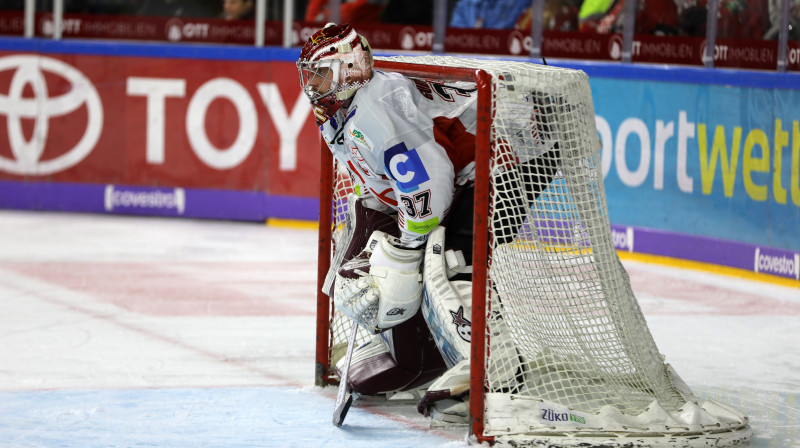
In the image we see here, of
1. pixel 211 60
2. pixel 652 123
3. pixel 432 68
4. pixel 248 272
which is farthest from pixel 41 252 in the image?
pixel 432 68

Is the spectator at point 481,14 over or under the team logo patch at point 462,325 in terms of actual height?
over

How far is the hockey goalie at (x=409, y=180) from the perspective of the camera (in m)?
4.17

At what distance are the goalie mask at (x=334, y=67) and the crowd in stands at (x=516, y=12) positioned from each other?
3903 millimetres

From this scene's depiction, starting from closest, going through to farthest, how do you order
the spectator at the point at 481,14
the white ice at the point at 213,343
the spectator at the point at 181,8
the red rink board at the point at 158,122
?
1. the white ice at the point at 213,343
2. the spectator at the point at 481,14
3. the red rink board at the point at 158,122
4. the spectator at the point at 181,8

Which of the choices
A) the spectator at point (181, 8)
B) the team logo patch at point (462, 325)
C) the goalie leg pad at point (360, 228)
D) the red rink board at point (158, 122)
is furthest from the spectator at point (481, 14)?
the team logo patch at point (462, 325)

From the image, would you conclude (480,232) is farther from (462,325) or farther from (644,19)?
(644,19)

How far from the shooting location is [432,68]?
4.28 meters

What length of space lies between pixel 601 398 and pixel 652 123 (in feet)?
13.3

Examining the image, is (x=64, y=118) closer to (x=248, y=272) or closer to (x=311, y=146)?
(x=311, y=146)

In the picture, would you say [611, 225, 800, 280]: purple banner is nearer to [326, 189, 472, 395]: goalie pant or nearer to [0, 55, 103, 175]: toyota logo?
[326, 189, 472, 395]: goalie pant

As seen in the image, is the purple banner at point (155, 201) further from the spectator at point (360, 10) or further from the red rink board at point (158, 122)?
the spectator at point (360, 10)

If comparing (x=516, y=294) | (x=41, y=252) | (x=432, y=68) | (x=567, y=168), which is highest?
(x=432, y=68)

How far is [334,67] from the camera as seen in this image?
4223 millimetres

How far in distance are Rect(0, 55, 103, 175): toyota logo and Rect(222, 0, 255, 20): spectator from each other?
1.19 m
